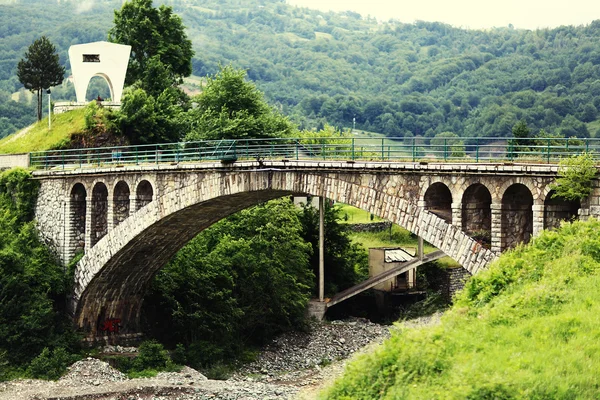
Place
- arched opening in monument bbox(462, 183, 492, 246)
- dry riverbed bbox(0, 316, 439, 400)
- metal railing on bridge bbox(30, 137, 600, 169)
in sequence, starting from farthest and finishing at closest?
dry riverbed bbox(0, 316, 439, 400) → arched opening in monument bbox(462, 183, 492, 246) → metal railing on bridge bbox(30, 137, 600, 169)

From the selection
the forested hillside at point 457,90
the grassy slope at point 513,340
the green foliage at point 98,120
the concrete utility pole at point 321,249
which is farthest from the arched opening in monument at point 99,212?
the forested hillside at point 457,90

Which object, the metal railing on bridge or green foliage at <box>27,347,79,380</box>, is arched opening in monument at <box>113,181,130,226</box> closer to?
the metal railing on bridge

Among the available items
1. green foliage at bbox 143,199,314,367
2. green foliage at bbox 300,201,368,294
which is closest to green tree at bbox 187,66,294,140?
green foliage at bbox 300,201,368,294

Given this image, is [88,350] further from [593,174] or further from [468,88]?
[468,88]

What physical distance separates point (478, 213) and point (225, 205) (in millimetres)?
15755

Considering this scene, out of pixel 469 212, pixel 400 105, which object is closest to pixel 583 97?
pixel 400 105

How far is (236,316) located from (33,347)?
10.8 metres

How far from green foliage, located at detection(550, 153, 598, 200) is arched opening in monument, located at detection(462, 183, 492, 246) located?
315 cm

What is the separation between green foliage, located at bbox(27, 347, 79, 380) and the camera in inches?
1718

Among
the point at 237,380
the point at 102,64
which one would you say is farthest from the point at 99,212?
the point at 102,64

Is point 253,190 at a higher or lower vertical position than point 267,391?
higher

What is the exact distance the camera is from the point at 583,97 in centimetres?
10688

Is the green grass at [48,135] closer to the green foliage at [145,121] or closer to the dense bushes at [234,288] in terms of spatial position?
the green foliage at [145,121]

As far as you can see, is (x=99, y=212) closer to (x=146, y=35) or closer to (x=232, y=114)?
(x=232, y=114)
